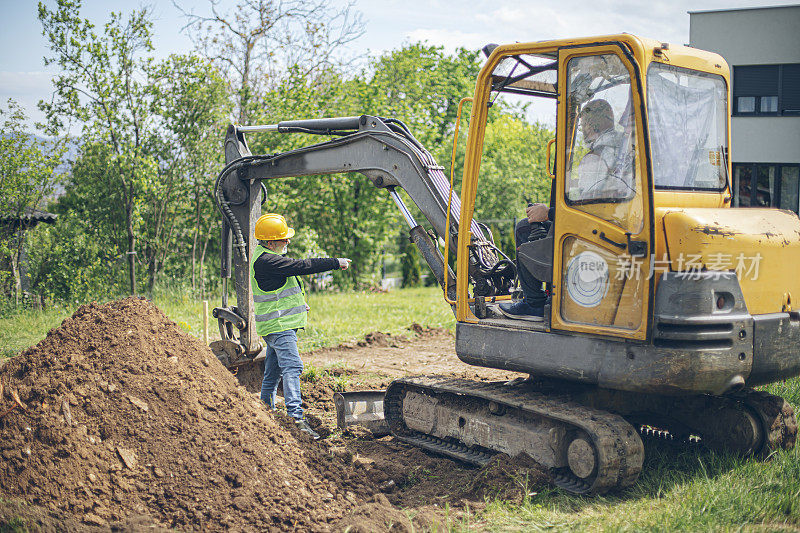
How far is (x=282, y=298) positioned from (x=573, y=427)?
282 centimetres

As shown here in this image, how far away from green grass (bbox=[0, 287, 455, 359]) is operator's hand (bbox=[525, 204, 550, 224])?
563 centimetres

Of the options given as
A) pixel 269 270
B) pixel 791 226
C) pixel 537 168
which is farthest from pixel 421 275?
pixel 791 226

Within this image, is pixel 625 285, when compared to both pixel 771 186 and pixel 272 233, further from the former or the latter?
pixel 771 186

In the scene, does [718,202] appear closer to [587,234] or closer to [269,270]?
[587,234]

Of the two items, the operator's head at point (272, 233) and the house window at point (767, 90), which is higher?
the house window at point (767, 90)

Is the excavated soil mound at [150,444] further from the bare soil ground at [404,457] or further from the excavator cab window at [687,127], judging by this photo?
the excavator cab window at [687,127]

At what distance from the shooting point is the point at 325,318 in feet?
43.5

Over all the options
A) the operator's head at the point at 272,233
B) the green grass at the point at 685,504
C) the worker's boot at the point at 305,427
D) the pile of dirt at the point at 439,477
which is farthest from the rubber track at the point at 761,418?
the operator's head at the point at 272,233

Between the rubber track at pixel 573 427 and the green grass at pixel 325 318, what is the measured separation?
4.60 meters

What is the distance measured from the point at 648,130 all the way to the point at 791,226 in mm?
1442

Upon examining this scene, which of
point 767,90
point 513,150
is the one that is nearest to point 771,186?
point 767,90

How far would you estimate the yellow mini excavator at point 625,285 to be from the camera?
449cm

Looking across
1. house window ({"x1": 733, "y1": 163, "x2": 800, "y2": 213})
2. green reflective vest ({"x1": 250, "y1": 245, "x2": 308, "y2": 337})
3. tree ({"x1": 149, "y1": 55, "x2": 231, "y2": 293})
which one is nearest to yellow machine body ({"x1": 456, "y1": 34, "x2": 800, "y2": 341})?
green reflective vest ({"x1": 250, "y1": 245, "x2": 308, "y2": 337})

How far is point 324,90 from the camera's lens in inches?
694
